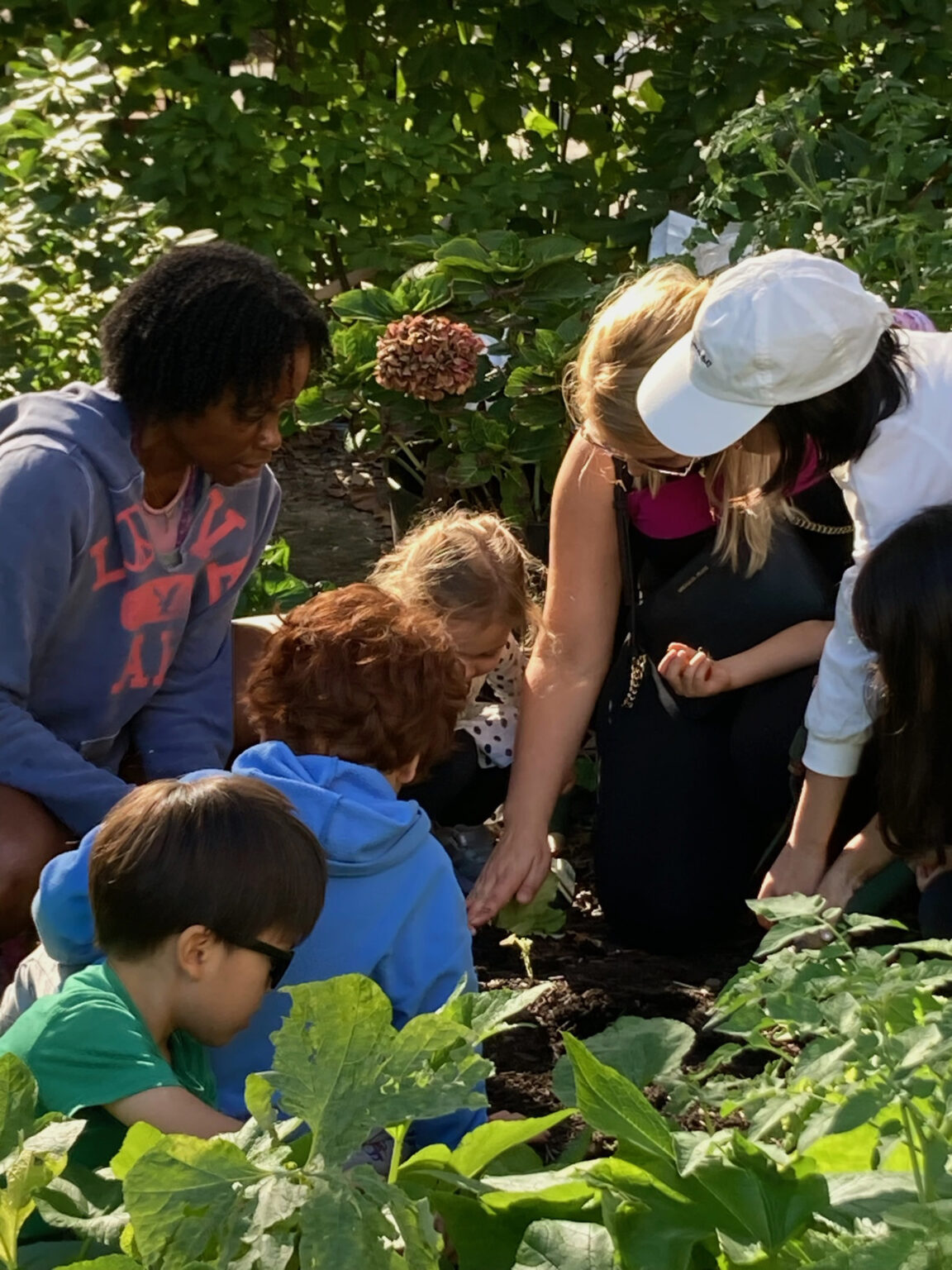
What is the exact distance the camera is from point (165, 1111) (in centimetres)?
156

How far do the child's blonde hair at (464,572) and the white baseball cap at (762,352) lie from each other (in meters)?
0.45

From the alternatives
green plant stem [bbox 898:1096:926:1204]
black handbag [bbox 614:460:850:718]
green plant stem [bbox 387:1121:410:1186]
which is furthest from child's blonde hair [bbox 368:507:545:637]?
green plant stem [bbox 898:1096:926:1204]

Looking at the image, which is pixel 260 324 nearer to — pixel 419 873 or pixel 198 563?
pixel 198 563

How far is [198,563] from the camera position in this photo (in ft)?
8.87

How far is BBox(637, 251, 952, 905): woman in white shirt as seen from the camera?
2.30 metres

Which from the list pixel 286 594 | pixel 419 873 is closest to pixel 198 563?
pixel 286 594

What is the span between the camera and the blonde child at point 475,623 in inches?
105

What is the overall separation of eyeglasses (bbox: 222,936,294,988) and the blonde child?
2.68 ft

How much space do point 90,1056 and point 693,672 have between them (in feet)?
4.67

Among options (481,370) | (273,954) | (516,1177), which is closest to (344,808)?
(273,954)

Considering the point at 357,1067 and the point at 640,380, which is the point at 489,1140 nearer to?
the point at 357,1067

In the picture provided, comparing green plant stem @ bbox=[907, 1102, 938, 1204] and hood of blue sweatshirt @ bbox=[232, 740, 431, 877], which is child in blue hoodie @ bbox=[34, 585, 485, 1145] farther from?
green plant stem @ bbox=[907, 1102, 938, 1204]

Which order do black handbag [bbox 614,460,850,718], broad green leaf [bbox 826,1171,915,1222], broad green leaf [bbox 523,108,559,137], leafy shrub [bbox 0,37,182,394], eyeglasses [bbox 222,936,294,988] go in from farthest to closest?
1. broad green leaf [bbox 523,108,559,137]
2. leafy shrub [bbox 0,37,182,394]
3. black handbag [bbox 614,460,850,718]
4. eyeglasses [bbox 222,936,294,988]
5. broad green leaf [bbox 826,1171,915,1222]

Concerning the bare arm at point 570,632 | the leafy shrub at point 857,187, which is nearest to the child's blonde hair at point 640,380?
the bare arm at point 570,632
